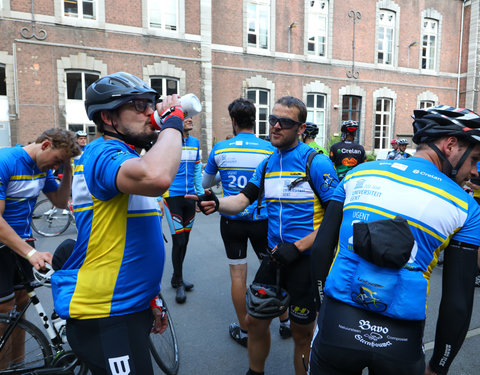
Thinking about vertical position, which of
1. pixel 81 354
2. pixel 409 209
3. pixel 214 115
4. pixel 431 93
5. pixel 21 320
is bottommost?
pixel 21 320

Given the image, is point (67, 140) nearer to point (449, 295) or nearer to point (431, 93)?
point (449, 295)

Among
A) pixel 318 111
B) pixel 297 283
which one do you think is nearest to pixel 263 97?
pixel 318 111

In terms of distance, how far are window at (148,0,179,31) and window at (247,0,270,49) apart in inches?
142

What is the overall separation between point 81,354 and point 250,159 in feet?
7.63

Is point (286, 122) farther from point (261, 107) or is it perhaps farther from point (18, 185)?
point (261, 107)

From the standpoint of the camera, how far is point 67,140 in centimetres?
255

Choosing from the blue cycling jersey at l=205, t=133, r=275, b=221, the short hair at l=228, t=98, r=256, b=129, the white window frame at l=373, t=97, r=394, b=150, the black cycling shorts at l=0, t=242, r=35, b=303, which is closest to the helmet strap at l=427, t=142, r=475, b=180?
the blue cycling jersey at l=205, t=133, r=275, b=221

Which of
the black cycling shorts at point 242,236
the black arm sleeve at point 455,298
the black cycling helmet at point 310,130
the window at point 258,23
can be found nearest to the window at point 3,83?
the window at point 258,23

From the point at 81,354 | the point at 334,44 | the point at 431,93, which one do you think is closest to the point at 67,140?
the point at 81,354

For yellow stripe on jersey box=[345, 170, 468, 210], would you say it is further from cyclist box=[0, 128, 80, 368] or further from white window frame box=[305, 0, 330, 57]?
white window frame box=[305, 0, 330, 57]

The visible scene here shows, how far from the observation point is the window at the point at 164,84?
1438cm

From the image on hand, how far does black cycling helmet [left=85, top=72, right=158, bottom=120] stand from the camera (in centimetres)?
150

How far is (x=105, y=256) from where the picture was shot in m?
1.52

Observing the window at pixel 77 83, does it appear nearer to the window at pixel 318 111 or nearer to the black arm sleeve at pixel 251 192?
the window at pixel 318 111
